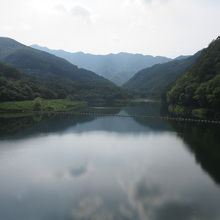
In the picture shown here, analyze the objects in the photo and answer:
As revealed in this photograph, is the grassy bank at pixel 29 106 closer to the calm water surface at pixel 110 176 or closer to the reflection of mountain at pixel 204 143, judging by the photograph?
the calm water surface at pixel 110 176

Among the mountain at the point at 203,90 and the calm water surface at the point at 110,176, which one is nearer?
the calm water surface at the point at 110,176

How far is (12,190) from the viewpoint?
2133 centimetres

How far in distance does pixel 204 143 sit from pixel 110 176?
18.9 m

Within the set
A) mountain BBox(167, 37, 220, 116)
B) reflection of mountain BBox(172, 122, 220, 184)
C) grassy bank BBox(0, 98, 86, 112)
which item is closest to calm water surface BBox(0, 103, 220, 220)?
reflection of mountain BBox(172, 122, 220, 184)

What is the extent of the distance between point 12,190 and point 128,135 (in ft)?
91.9

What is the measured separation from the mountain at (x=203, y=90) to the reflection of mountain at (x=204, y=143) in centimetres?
984

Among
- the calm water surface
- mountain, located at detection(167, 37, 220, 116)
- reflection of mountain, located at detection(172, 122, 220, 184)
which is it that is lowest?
the calm water surface

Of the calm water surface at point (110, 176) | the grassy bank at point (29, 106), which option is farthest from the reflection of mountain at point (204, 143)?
the grassy bank at point (29, 106)

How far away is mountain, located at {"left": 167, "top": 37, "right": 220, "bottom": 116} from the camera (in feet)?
191

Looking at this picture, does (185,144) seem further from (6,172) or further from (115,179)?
(6,172)

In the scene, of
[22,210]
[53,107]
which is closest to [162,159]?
[22,210]

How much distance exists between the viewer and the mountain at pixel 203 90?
58309 millimetres

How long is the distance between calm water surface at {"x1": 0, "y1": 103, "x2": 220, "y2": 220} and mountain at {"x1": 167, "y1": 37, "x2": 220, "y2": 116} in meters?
14.9

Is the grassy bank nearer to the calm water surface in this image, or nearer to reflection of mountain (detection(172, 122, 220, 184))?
the calm water surface
